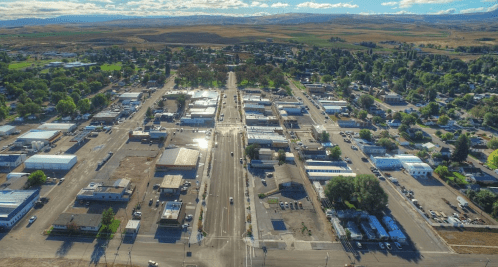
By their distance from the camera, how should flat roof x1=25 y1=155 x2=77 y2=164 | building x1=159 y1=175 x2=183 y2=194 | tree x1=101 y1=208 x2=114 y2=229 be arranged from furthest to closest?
flat roof x1=25 y1=155 x2=77 y2=164, building x1=159 y1=175 x2=183 y2=194, tree x1=101 y1=208 x2=114 y2=229

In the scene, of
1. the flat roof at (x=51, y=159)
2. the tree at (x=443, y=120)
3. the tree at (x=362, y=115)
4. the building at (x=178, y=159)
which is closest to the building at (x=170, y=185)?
the building at (x=178, y=159)

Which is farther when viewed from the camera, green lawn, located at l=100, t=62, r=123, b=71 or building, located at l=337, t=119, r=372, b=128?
green lawn, located at l=100, t=62, r=123, b=71

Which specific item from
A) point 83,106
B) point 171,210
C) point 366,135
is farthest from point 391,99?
point 83,106

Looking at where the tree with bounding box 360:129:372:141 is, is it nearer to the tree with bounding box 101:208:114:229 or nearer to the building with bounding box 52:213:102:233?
the tree with bounding box 101:208:114:229

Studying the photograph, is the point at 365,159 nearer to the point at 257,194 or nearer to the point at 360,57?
the point at 257,194

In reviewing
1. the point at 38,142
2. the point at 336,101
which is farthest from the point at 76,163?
the point at 336,101

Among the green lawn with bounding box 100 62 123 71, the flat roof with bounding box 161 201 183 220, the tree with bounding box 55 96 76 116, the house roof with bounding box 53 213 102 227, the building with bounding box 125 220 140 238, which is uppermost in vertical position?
the green lawn with bounding box 100 62 123 71

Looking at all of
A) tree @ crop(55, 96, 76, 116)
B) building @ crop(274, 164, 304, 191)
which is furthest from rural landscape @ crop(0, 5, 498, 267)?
tree @ crop(55, 96, 76, 116)

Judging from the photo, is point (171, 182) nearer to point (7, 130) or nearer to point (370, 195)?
point (370, 195)
